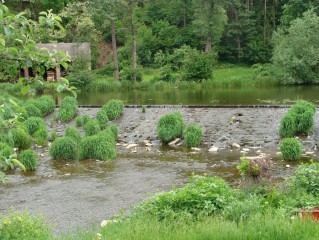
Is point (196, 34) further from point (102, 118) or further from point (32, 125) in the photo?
point (32, 125)

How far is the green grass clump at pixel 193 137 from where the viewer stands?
20.2 metres

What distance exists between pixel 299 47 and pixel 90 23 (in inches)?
867

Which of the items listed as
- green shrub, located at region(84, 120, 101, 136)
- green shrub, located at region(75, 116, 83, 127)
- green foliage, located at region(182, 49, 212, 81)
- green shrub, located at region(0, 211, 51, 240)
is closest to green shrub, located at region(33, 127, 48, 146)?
green shrub, located at region(84, 120, 101, 136)

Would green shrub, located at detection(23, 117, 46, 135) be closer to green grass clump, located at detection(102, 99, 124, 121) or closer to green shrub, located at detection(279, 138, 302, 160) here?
green grass clump, located at detection(102, 99, 124, 121)

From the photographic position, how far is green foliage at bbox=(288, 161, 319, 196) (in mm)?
9741

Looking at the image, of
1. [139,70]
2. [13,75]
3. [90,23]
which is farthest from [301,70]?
[13,75]

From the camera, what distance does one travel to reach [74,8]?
52.5 meters

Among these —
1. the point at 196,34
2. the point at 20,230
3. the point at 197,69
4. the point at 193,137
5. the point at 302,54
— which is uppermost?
the point at 196,34

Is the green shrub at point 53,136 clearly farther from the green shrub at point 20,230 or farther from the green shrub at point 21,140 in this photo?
the green shrub at point 20,230

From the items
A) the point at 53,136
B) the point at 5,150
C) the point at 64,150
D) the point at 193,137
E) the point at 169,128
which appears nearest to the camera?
the point at 5,150

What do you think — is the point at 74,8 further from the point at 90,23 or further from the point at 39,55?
the point at 39,55

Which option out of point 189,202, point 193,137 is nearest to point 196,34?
point 193,137

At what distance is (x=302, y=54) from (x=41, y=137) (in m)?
27.5

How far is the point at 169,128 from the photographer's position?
21188 mm
